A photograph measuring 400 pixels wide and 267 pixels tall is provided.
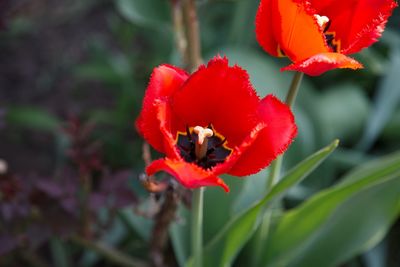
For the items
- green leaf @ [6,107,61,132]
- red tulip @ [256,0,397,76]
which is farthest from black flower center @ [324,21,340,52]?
green leaf @ [6,107,61,132]

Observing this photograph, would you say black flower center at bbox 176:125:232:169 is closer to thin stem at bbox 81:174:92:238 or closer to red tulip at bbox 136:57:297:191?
red tulip at bbox 136:57:297:191

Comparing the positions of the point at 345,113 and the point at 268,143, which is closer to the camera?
the point at 268,143

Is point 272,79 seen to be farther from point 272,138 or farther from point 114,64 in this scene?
point 272,138

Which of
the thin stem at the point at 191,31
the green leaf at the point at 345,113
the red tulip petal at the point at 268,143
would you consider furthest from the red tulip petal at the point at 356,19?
the green leaf at the point at 345,113

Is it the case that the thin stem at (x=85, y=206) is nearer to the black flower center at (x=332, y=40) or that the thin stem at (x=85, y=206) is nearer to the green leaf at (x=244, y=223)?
the green leaf at (x=244, y=223)

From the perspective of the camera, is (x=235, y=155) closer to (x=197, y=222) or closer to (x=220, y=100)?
(x=220, y=100)

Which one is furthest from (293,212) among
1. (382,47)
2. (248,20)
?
(382,47)

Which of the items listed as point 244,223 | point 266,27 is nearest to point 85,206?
point 244,223
